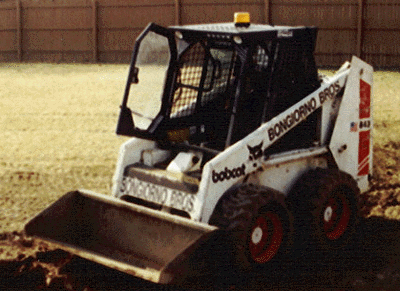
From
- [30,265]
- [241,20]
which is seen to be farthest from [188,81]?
[30,265]

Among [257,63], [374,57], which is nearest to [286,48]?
[257,63]

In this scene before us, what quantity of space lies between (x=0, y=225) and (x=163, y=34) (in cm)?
264

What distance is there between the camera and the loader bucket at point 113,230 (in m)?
5.34

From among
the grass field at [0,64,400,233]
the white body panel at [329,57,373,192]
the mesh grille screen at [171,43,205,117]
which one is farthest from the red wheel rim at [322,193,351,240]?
the grass field at [0,64,400,233]

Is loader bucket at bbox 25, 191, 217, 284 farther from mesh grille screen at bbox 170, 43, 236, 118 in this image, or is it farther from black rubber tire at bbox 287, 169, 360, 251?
black rubber tire at bbox 287, 169, 360, 251

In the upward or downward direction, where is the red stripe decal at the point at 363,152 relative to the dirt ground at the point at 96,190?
upward

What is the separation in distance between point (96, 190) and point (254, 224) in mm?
2977

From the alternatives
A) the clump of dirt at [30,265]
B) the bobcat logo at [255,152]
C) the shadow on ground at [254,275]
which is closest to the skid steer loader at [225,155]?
the bobcat logo at [255,152]

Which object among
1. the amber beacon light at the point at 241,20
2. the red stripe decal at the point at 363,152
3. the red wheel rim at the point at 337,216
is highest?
the amber beacon light at the point at 241,20

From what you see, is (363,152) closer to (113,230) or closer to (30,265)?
(113,230)

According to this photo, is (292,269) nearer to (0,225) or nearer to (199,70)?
(199,70)

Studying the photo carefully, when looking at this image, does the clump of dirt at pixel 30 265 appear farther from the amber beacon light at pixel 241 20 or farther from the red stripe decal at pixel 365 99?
the red stripe decal at pixel 365 99

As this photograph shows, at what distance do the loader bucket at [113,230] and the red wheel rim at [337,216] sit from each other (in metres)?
1.66

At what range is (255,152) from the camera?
5734mm
